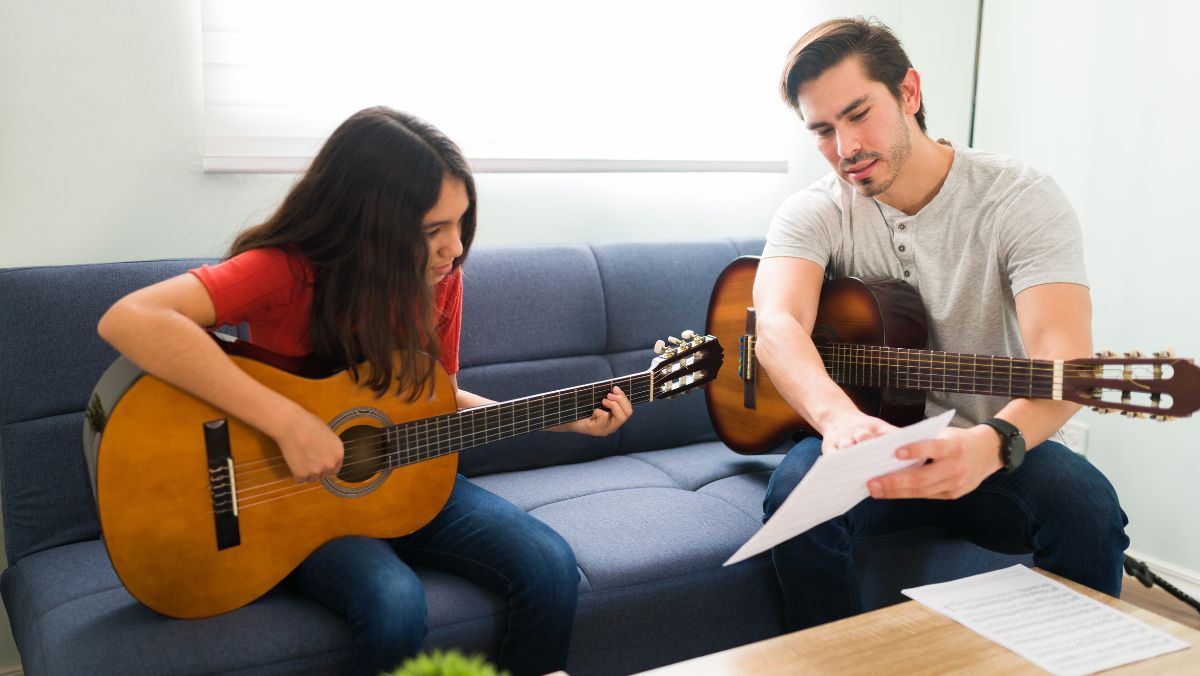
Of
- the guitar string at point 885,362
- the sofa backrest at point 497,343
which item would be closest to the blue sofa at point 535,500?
the sofa backrest at point 497,343

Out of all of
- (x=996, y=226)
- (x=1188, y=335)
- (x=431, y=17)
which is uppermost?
(x=431, y=17)

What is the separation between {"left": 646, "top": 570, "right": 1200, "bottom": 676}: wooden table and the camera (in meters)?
1.18

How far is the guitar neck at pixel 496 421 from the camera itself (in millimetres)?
1536

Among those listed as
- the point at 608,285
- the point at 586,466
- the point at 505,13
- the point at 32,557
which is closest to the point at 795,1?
the point at 505,13

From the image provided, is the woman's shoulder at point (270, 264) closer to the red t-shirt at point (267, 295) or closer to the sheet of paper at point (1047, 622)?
the red t-shirt at point (267, 295)

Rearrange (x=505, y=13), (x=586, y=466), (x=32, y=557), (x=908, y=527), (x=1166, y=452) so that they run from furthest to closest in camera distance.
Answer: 1. (x=1166, y=452)
2. (x=505, y=13)
3. (x=586, y=466)
4. (x=908, y=527)
5. (x=32, y=557)

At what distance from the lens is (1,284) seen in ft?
5.59

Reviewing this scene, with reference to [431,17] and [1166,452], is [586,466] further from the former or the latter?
[1166,452]

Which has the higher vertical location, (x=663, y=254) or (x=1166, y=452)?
(x=663, y=254)

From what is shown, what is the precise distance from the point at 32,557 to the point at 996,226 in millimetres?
1793

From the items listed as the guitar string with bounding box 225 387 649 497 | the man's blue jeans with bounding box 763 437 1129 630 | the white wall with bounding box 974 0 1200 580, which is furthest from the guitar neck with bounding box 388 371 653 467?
the white wall with bounding box 974 0 1200 580

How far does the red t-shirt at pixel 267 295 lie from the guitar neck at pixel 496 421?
0.22m

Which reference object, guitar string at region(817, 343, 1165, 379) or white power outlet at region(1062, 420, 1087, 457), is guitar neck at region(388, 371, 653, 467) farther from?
white power outlet at region(1062, 420, 1087, 457)

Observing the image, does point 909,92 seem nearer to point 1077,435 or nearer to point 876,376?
point 876,376
